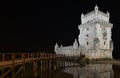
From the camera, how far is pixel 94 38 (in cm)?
5800

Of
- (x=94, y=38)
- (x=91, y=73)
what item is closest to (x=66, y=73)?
(x=91, y=73)

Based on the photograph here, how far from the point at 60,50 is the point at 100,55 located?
19806 millimetres

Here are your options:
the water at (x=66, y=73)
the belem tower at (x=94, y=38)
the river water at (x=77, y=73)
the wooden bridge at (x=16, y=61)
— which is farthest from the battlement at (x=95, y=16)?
the wooden bridge at (x=16, y=61)

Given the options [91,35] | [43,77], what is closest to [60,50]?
[91,35]

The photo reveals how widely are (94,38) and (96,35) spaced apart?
127 cm

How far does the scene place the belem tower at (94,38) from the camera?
57.6 metres

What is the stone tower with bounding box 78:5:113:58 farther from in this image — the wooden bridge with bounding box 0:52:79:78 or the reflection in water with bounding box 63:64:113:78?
the wooden bridge with bounding box 0:52:79:78

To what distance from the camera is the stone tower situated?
57531 mm

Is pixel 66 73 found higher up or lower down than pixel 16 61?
lower down

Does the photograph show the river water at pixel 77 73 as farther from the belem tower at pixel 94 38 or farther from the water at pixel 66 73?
the belem tower at pixel 94 38

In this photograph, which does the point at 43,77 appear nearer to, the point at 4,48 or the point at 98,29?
the point at 98,29

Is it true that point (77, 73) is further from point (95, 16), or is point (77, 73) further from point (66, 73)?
point (95, 16)

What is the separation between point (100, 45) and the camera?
193ft

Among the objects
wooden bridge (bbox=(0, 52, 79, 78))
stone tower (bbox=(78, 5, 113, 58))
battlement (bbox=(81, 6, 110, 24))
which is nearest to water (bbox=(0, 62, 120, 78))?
wooden bridge (bbox=(0, 52, 79, 78))
